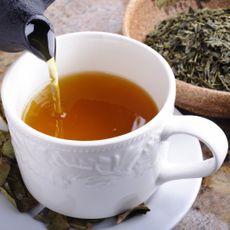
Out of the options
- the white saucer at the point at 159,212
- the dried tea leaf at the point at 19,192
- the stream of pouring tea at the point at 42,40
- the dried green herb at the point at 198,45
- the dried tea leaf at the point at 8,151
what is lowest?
the dried green herb at the point at 198,45

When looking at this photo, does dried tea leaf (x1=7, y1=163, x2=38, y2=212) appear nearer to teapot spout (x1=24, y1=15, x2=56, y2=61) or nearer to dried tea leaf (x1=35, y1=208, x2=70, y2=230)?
dried tea leaf (x1=35, y1=208, x2=70, y2=230)

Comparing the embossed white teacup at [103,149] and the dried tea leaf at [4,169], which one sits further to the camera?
the dried tea leaf at [4,169]

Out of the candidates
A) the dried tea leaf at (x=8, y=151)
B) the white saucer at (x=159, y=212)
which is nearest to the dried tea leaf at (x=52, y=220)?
the white saucer at (x=159, y=212)

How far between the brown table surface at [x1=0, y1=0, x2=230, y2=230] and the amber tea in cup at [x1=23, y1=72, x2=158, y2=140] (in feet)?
0.79

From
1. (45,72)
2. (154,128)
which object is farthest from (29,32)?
(154,128)

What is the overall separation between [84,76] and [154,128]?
0.26 meters

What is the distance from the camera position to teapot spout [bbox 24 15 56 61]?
802 millimetres

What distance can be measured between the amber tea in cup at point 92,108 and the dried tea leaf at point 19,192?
0.33 feet

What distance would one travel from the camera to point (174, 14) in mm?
1514

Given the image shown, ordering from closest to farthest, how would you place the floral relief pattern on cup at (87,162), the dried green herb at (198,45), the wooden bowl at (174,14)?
the floral relief pattern on cup at (87,162) → the wooden bowl at (174,14) → the dried green herb at (198,45)

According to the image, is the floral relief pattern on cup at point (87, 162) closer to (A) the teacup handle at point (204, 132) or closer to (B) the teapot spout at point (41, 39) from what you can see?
(A) the teacup handle at point (204, 132)

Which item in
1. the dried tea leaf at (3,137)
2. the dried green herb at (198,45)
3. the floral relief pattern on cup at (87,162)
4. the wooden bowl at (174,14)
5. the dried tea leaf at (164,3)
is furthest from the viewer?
the dried tea leaf at (164,3)

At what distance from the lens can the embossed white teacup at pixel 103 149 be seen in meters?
0.74

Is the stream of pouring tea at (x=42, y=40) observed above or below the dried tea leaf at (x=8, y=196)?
above
